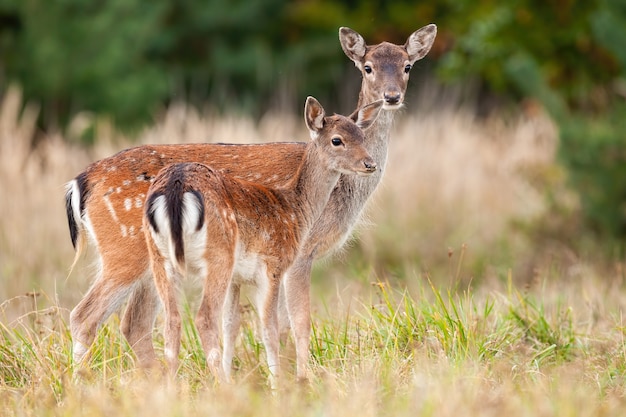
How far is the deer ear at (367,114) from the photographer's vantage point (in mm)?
7426

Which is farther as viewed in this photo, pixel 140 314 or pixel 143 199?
pixel 140 314

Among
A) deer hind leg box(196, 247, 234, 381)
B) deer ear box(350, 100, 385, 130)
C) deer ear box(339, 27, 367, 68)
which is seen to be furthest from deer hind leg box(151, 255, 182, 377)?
deer ear box(339, 27, 367, 68)

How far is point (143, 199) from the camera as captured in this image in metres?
6.90

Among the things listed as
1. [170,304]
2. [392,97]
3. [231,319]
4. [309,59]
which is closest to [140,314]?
[231,319]

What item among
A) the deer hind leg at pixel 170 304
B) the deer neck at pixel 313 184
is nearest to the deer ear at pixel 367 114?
the deer neck at pixel 313 184

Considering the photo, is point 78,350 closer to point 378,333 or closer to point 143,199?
point 143,199

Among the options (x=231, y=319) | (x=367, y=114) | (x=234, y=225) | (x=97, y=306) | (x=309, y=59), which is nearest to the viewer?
(x=234, y=225)

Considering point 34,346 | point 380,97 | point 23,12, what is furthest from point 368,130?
point 23,12

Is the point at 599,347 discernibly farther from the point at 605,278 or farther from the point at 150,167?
the point at 605,278

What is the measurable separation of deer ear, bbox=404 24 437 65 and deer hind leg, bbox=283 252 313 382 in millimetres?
1669

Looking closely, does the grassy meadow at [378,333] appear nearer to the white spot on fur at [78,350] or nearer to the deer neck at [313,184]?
the white spot on fur at [78,350]

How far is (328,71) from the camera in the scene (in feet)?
86.2

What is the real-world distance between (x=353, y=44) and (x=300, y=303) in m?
2.01

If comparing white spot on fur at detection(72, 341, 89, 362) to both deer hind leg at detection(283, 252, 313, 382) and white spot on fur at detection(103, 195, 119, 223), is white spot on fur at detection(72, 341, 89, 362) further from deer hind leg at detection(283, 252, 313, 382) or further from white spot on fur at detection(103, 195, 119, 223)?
deer hind leg at detection(283, 252, 313, 382)
